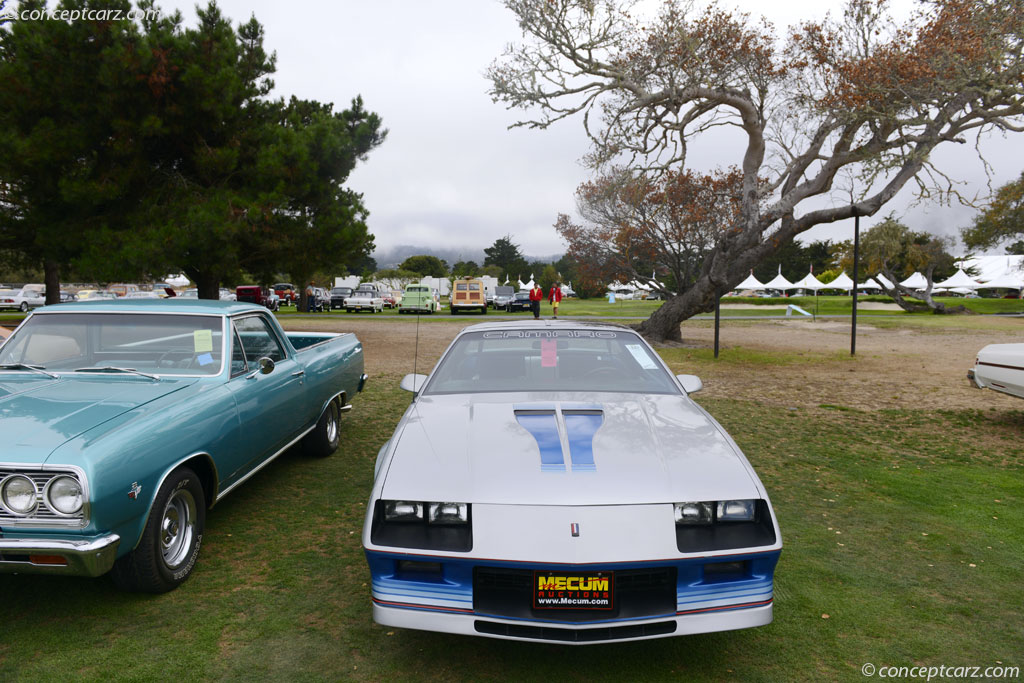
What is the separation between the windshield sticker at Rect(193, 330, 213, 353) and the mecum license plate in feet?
9.99

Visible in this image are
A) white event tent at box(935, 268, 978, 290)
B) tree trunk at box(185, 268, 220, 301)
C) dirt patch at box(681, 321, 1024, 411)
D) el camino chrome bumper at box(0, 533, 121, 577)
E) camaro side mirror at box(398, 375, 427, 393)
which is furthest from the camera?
white event tent at box(935, 268, 978, 290)

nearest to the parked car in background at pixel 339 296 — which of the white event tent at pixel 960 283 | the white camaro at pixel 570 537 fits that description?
the white camaro at pixel 570 537

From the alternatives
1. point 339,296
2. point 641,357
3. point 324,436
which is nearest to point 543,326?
point 641,357

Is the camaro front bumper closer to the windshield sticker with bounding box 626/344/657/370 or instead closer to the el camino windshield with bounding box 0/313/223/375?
the windshield sticker with bounding box 626/344/657/370

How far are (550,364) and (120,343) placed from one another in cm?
298

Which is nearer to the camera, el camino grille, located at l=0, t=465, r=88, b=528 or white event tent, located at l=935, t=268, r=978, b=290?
el camino grille, located at l=0, t=465, r=88, b=528

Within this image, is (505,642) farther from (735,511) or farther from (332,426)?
(332,426)

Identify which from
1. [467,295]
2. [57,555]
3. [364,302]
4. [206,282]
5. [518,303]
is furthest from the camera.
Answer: [518,303]

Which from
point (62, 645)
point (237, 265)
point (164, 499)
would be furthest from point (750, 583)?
point (237, 265)

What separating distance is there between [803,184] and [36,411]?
16393 millimetres

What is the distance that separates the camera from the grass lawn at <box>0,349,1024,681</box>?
9.22 ft

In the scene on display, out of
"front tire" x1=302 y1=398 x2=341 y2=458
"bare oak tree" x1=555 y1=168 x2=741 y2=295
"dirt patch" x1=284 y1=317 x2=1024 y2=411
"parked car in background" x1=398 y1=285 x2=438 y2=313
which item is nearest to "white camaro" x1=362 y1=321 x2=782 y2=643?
"front tire" x1=302 y1=398 x2=341 y2=458

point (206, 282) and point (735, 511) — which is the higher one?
point (206, 282)

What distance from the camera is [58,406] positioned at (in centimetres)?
340
